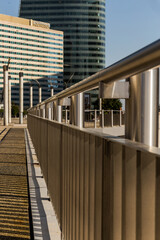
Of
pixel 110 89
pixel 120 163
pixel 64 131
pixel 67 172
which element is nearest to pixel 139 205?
pixel 120 163

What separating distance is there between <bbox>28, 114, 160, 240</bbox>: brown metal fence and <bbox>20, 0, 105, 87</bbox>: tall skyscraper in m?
158

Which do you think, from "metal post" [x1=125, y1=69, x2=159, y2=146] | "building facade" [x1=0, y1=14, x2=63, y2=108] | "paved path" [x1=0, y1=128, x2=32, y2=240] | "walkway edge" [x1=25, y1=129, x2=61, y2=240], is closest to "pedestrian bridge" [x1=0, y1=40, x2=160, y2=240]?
"metal post" [x1=125, y1=69, x2=159, y2=146]

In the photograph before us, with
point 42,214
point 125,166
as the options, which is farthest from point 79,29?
point 125,166

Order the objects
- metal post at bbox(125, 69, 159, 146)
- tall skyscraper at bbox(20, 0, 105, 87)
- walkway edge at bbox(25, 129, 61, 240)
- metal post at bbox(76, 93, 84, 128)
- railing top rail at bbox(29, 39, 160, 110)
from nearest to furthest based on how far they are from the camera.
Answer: railing top rail at bbox(29, 39, 160, 110)
metal post at bbox(125, 69, 159, 146)
metal post at bbox(76, 93, 84, 128)
walkway edge at bbox(25, 129, 61, 240)
tall skyscraper at bbox(20, 0, 105, 87)

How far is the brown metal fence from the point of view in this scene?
1431 millimetres

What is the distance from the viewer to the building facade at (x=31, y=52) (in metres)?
151

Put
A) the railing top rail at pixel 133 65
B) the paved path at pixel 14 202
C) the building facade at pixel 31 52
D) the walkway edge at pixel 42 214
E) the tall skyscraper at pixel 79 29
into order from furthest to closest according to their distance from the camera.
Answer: the tall skyscraper at pixel 79 29, the building facade at pixel 31 52, the paved path at pixel 14 202, the walkway edge at pixel 42 214, the railing top rail at pixel 133 65

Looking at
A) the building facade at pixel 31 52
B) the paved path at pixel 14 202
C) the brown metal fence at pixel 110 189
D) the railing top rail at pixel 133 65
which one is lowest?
the paved path at pixel 14 202

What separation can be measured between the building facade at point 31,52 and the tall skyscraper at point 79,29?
4.89 metres

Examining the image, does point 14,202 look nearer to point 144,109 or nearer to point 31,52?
point 144,109

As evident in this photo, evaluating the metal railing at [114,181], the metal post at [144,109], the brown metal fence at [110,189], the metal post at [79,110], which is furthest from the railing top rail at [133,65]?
the metal post at [79,110]

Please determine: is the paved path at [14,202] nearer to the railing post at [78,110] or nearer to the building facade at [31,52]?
the railing post at [78,110]

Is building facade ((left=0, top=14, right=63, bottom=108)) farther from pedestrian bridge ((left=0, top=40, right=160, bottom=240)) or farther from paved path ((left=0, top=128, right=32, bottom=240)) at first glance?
pedestrian bridge ((left=0, top=40, right=160, bottom=240))

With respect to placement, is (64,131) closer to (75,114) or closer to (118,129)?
(75,114)
